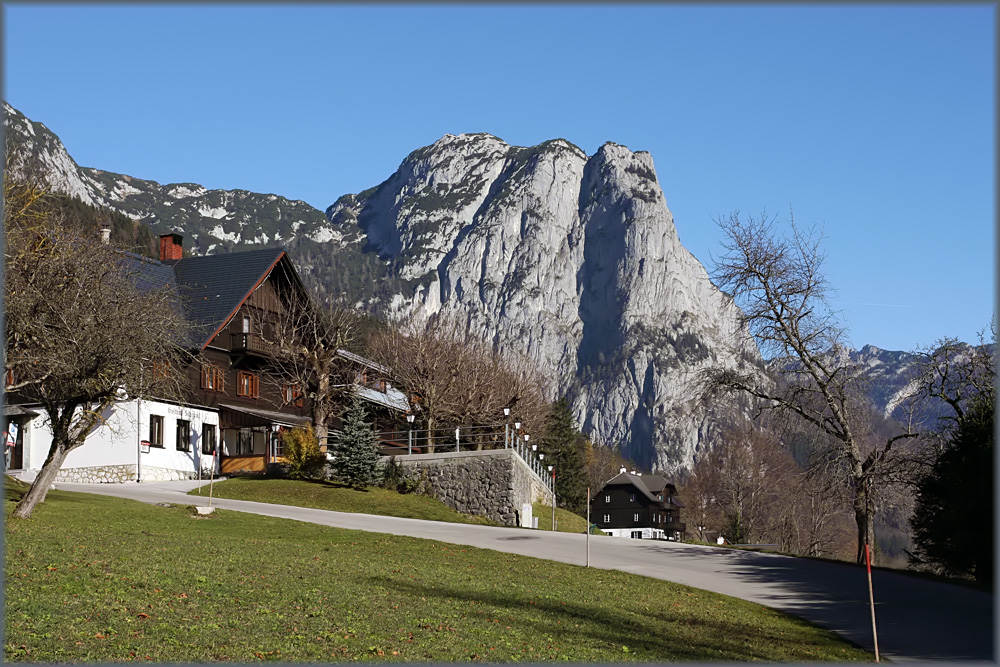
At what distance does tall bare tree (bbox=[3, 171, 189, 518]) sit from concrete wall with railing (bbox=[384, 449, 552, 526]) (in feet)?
65.5

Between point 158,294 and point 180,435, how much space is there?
20.9 metres

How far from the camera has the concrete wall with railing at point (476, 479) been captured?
43344 millimetres

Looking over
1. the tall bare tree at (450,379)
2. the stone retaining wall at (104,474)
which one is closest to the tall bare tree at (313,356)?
the tall bare tree at (450,379)

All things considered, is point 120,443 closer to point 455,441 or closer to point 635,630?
point 455,441

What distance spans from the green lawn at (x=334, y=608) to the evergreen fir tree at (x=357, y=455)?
1780 cm

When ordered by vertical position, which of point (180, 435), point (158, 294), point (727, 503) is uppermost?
point (158, 294)

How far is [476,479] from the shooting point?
144 feet

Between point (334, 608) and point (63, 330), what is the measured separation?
1301 centimetres

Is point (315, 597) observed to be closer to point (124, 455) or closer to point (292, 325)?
point (124, 455)

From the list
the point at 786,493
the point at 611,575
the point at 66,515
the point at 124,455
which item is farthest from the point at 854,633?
the point at 786,493

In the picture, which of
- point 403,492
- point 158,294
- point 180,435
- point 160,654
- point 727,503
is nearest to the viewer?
→ point 160,654

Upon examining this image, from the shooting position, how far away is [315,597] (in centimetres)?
1577

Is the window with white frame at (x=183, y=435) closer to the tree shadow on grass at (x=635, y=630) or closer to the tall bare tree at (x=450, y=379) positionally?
the tall bare tree at (x=450, y=379)

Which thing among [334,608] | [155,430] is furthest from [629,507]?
[334,608]
